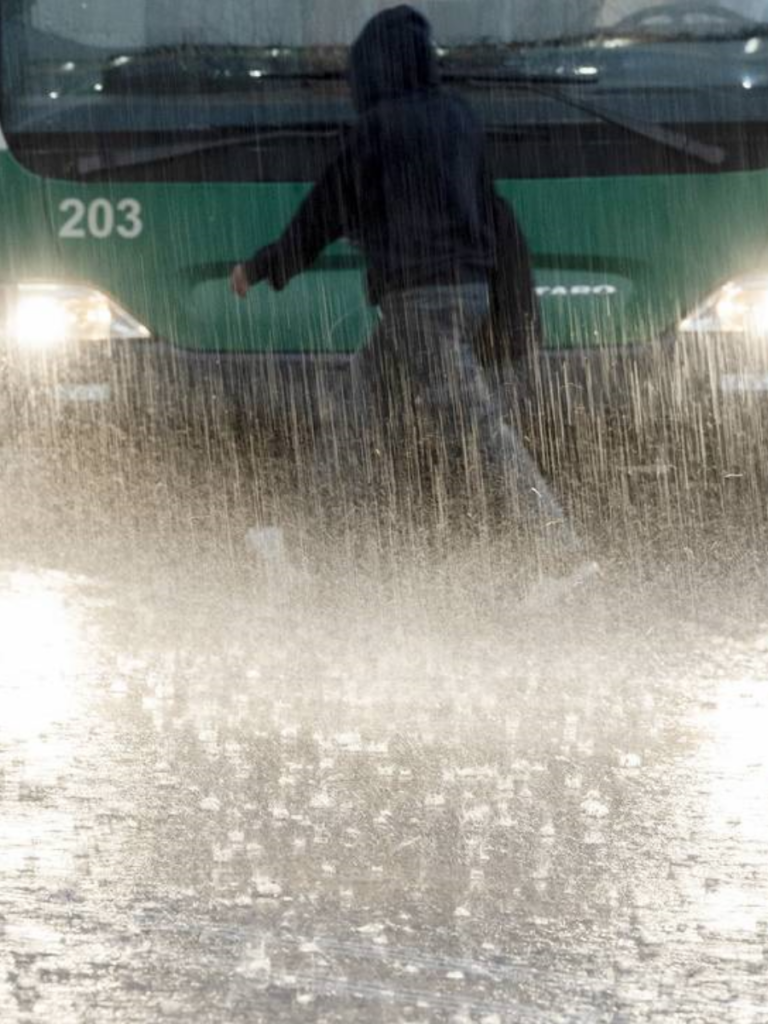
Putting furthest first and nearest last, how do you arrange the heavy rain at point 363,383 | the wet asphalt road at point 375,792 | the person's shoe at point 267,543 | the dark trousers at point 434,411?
the person's shoe at point 267,543 → the dark trousers at point 434,411 → the heavy rain at point 363,383 → the wet asphalt road at point 375,792

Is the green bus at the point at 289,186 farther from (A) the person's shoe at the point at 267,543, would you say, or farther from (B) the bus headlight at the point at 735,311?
(A) the person's shoe at the point at 267,543

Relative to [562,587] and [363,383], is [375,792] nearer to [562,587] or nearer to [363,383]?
[562,587]

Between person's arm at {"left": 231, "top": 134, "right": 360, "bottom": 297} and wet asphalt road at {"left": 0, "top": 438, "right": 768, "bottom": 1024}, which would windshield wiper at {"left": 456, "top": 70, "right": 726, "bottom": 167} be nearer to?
person's arm at {"left": 231, "top": 134, "right": 360, "bottom": 297}

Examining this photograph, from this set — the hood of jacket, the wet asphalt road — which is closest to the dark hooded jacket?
the hood of jacket

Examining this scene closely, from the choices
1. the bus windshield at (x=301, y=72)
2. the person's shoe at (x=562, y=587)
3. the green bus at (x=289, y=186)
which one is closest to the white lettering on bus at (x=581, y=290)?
the green bus at (x=289, y=186)

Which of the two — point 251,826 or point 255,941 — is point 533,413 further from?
point 255,941

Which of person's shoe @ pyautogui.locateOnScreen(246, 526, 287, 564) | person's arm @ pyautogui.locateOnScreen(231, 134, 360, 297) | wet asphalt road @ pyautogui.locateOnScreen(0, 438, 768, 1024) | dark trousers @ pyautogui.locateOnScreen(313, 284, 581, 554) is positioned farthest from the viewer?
person's shoe @ pyautogui.locateOnScreen(246, 526, 287, 564)

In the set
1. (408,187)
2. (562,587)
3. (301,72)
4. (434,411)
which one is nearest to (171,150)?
(301,72)

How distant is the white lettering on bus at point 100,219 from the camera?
6.57 meters

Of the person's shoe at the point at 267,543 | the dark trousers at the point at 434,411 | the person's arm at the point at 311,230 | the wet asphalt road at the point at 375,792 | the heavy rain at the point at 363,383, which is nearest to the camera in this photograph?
the wet asphalt road at the point at 375,792

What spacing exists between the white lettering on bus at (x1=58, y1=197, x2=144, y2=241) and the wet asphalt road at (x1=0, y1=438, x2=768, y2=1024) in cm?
84

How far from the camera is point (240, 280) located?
6445mm

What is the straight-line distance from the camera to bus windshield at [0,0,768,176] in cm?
668

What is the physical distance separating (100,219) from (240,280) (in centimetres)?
51
